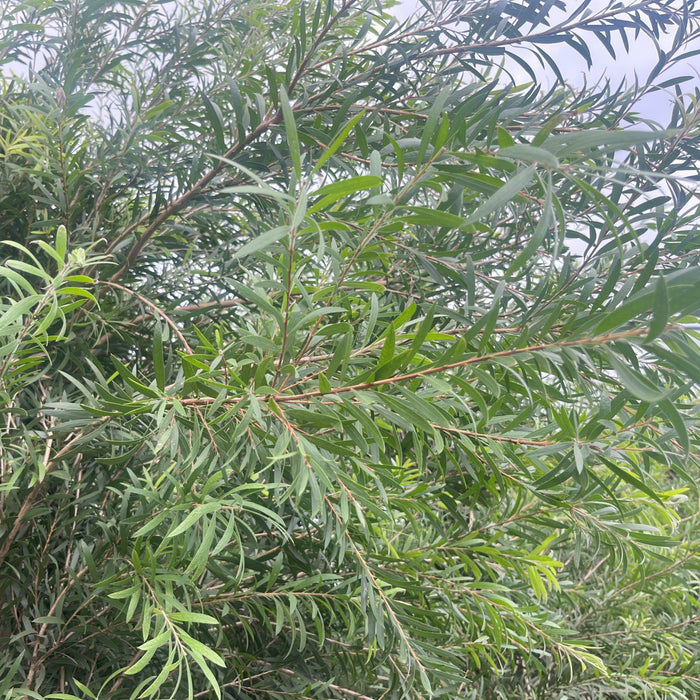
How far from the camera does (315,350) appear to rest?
56 centimetres

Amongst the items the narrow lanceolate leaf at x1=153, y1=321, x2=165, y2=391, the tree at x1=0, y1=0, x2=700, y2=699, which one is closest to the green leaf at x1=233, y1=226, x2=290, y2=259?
the tree at x1=0, y1=0, x2=700, y2=699

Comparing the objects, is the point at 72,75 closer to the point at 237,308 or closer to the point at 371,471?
the point at 237,308

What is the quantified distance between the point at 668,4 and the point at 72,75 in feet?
1.98

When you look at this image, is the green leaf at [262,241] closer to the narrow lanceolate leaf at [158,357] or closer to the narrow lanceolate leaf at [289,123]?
the narrow lanceolate leaf at [289,123]

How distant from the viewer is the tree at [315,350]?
365 mm

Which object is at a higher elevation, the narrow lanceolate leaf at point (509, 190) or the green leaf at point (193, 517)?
the narrow lanceolate leaf at point (509, 190)

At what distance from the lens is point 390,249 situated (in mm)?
677

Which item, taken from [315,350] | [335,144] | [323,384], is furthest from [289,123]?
[315,350]

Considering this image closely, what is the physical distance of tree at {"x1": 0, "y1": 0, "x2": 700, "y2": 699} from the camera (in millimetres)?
365

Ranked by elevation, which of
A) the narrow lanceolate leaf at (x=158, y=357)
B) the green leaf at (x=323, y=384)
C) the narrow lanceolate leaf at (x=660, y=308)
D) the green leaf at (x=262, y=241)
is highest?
the narrow lanceolate leaf at (x=660, y=308)

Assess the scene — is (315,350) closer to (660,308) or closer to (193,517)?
(193,517)

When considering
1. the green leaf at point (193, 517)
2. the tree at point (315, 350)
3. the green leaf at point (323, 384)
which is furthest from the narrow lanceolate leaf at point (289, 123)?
the green leaf at point (193, 517)

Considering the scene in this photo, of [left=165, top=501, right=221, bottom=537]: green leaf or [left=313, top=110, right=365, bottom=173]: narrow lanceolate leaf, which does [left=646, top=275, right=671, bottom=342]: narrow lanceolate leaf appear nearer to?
[left=313, top=110, right=365, bottom=173]: narrow lanceolate leaf

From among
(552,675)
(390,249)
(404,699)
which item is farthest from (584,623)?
(390,249)
